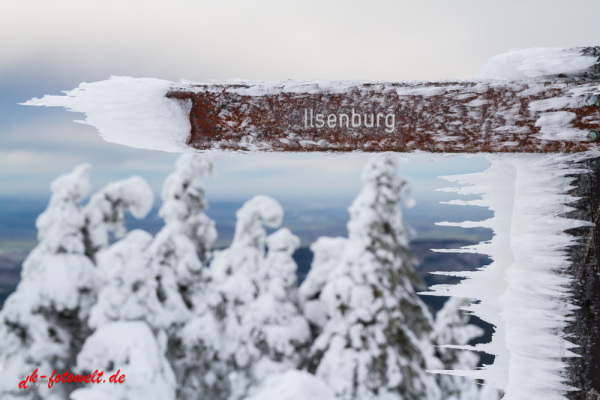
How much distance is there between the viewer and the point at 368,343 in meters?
9.20

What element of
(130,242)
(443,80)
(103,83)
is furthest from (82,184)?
(443,80)

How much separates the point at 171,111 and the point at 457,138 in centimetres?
109

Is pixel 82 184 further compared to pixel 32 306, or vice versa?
pixel 82 184

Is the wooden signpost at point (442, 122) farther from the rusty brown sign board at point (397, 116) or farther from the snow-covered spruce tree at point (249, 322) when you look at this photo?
the snow-covered spruce tree at point (249, 322)

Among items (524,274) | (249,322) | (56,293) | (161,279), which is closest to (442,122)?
(524,274)

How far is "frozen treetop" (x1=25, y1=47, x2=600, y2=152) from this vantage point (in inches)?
65.9

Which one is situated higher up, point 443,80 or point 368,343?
point 443,80

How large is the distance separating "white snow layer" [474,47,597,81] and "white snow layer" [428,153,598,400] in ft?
0.98

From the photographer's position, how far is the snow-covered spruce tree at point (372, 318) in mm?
9062

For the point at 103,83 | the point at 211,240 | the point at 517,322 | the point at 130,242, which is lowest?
the point at 211,240

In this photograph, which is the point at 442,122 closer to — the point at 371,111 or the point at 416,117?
the point at 416,117

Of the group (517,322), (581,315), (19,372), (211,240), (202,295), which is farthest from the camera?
(211,240)

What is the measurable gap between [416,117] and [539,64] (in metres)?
0.50

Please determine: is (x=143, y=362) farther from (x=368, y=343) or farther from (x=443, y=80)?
(x=443, y=80)
